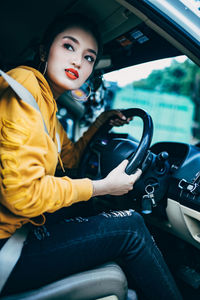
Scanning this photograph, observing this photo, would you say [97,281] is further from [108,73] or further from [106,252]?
[108,73]

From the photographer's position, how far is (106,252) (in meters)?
1.08

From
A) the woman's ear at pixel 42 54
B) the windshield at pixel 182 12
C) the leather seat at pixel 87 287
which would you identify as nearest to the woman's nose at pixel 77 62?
the woman's ear at pixel 42 54

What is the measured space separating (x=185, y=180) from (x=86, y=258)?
56 centimetres

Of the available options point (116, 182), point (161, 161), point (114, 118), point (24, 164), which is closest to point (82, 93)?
point (114, 118)

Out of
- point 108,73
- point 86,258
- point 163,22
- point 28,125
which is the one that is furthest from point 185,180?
point 108,73

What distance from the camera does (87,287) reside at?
3.22 feet

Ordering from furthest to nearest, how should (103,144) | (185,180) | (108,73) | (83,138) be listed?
1. (108,73)
2. (83,138)
3. (103,144)
4. (185,180)

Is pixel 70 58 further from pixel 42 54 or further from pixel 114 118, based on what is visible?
pixel 114 118

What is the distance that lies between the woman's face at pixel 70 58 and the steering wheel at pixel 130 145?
1.10 ft

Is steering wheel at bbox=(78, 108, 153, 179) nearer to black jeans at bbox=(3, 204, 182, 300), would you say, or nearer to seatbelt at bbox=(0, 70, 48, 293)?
black jeans at bbox=(3, 204, 182, 300)

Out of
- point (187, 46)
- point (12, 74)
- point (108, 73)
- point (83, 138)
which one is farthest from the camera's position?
point (108, 73)

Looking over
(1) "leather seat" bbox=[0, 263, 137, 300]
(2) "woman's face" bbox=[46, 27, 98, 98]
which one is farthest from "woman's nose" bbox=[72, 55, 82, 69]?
(1) "leather seat" bbox=[0, 263, 137, 300]

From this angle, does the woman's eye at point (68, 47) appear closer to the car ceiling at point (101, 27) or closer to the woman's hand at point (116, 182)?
the car ceiling at point (101, 27)

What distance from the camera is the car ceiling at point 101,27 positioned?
130 cm
